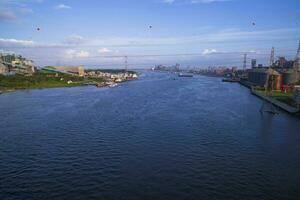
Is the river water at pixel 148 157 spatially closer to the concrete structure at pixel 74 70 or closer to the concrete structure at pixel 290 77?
the concrete structure at pixel 290 77

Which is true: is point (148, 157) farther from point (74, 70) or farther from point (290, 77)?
point (74, 70)

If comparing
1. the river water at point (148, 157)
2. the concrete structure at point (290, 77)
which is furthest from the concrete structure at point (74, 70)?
the river water at point (148, 157)

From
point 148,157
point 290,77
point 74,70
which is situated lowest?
point 148,157

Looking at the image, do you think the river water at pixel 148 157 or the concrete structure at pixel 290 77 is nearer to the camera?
the river water at pixel 148 157

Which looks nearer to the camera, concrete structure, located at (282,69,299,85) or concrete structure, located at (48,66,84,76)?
concrete structure, located at (282,69,299,85)

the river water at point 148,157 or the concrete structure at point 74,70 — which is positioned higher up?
the concrete structure at point 74,70

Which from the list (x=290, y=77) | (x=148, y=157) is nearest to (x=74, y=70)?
(x=290, y=77)

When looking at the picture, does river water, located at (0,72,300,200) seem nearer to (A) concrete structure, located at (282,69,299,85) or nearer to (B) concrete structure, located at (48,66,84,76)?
(A) concrete structure, located at (282,69,299,85)

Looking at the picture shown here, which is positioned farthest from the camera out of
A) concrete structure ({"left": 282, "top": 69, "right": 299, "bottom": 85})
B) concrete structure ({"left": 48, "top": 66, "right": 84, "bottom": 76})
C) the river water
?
concrete structure ({"left": 48, "top": 66, "right": 84, "bottom": 76})

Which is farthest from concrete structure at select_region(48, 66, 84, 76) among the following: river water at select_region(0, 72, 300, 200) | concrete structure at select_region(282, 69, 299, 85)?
river water at select_region(0, 72, 300, 200)
